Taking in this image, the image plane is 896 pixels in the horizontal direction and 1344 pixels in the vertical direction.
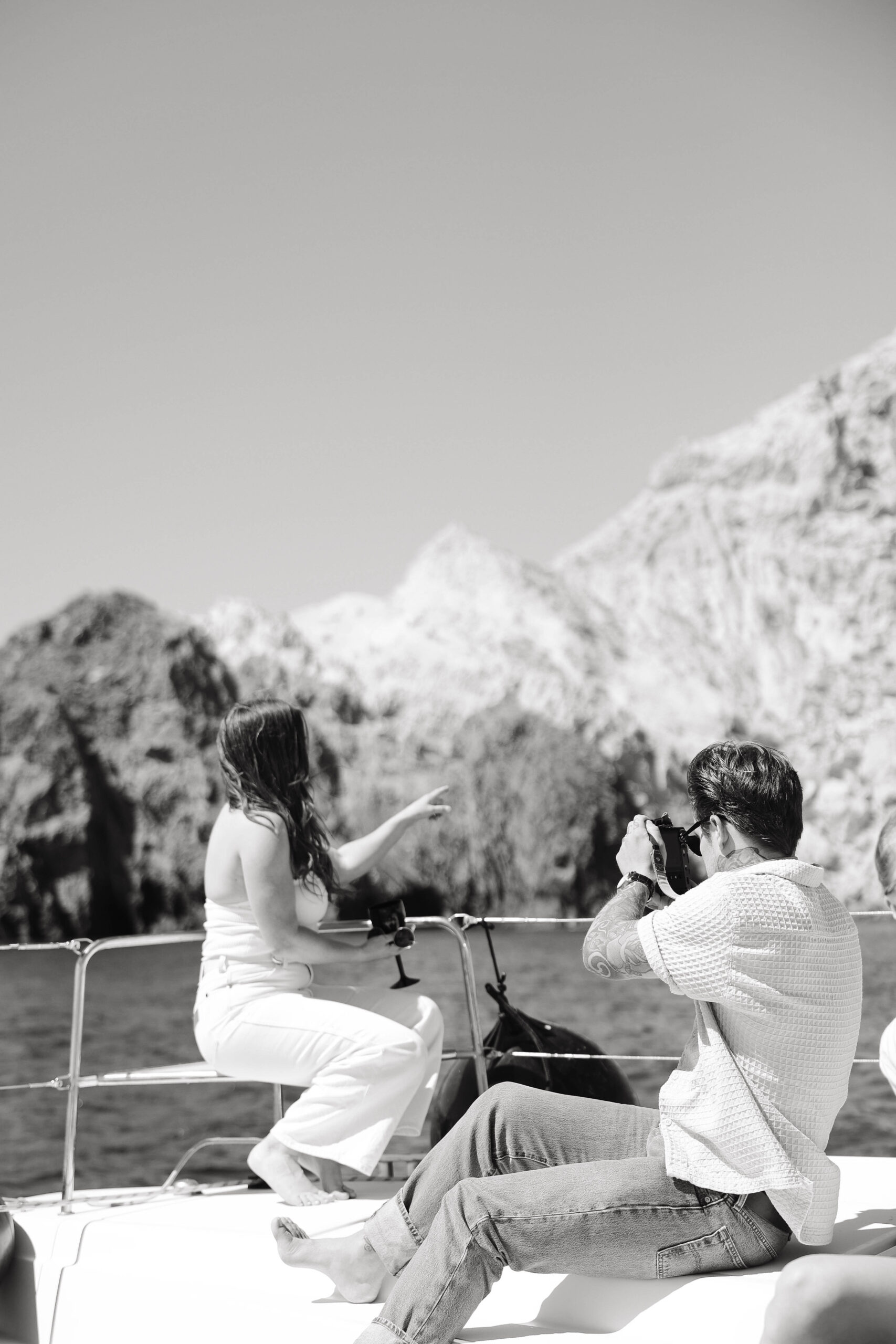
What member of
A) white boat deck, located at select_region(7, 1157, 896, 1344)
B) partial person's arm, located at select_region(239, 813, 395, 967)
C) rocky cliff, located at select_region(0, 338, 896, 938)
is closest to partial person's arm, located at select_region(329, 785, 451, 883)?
partial person's arm, located at select_region(239, 813, 395, 967)

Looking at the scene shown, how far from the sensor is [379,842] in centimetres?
338

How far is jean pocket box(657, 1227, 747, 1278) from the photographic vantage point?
1985 millimetres

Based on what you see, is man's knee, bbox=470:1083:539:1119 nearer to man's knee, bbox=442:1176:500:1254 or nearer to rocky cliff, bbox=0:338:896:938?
man's knee, bbox=442:1176:500:1254

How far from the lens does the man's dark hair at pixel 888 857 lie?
206cm

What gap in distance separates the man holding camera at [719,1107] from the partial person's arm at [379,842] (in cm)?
123

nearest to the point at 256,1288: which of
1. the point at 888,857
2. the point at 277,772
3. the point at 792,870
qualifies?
the point at 277,772

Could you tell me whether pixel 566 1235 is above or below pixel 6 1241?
above

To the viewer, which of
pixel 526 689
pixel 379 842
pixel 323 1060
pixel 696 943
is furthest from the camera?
pixel 526 689

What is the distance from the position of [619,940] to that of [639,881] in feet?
0.61

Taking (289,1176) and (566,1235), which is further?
(289,1176)

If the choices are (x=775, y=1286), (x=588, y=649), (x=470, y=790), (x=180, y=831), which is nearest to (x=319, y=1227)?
(x=775, y=1286)

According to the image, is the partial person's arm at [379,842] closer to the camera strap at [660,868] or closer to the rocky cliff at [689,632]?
the camera strap at [660,868]

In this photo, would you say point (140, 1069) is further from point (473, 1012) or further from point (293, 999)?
point (473, 1012)

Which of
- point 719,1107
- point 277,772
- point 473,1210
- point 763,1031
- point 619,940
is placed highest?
point 277,772
